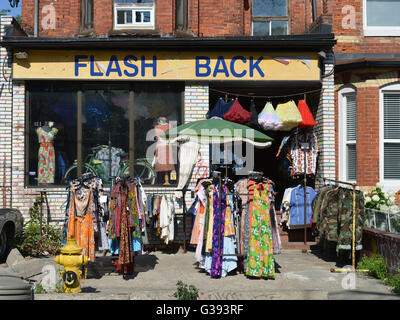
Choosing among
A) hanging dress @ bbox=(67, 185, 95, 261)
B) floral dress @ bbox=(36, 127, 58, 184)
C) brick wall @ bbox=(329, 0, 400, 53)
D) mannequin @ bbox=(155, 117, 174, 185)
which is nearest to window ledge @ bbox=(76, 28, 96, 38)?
floral dress @ bbox=(36, 127, 58, 184)

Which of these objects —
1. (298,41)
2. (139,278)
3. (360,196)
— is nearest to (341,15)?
(298,41)

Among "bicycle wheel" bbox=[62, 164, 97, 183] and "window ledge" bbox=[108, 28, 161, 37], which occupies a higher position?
"window ledge" bbox=[108, 28, 161, 37]

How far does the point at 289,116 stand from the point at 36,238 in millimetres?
6129

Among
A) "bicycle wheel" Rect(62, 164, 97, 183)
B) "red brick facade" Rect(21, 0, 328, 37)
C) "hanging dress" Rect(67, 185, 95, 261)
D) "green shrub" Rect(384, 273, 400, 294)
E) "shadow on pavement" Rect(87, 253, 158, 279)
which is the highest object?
"red brick facade" Rect(21, 0, 328, 37)

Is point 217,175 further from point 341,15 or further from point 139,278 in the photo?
point 341,15

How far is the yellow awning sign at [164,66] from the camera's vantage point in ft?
36.2

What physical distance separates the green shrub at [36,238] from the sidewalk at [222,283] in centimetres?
121

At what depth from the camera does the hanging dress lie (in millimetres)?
8570

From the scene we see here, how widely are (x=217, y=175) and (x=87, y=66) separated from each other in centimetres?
437

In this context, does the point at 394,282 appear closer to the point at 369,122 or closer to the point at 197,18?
the point at 369,122

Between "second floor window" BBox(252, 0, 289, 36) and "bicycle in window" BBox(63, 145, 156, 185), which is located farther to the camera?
"second floor window" BBox(252, 0, 289, 36)

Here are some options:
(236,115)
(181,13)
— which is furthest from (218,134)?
(181,13)

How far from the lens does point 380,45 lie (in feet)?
39.3

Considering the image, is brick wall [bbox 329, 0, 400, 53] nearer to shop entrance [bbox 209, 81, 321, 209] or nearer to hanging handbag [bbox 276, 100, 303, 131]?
shop entrance [bbox 209, 81, 321, 209]
